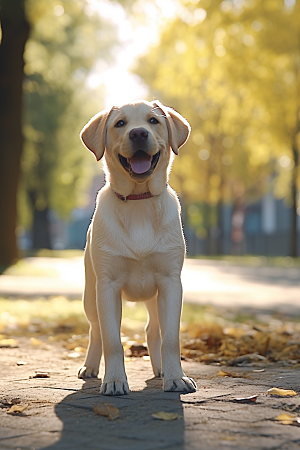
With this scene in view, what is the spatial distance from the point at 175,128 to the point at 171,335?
1.36 meters

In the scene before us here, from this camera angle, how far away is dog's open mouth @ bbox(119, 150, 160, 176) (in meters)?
4.17

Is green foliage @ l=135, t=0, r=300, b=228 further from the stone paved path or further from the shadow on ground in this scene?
the shadow on ground

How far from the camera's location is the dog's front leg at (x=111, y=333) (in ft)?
12.9

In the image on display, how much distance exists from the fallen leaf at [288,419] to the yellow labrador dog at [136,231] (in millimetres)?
840

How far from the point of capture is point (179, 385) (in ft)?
12.9

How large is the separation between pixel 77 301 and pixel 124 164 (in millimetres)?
6147

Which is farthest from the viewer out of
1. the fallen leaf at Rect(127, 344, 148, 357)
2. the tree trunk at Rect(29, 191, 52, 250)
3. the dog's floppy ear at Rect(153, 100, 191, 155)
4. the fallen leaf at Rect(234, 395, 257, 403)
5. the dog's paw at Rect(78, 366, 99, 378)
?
the tree trunk at Rect(29, 191, 52, 250)

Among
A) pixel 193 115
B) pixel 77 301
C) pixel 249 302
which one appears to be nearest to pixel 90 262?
pixel 77 301

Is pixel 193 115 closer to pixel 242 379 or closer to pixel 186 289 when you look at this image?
pixel 186 289

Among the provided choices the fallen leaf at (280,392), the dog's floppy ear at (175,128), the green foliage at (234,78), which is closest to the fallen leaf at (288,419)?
the fallen leaf at (280,392)

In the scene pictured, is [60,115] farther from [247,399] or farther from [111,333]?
[247,399]

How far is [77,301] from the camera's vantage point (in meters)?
10.1

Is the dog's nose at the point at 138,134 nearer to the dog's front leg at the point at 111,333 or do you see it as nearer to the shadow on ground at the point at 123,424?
the dog's front leg at the point at 111,333

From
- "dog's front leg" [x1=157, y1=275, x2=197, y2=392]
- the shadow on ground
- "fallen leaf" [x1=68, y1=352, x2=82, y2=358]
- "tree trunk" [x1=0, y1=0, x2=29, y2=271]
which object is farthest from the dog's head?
"tree trunk" [x1=0, y1=0, x2=29, y2=271]
